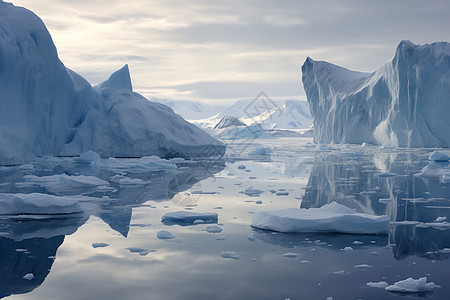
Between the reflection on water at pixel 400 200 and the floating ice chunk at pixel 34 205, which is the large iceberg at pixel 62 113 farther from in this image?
the floating ice chunk at pixel 34 205

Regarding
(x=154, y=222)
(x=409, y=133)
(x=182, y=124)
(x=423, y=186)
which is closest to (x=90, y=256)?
(x=154, y=222)

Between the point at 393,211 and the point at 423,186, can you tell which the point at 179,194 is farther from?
the point at 423,186

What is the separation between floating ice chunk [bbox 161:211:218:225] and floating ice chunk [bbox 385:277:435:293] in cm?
303

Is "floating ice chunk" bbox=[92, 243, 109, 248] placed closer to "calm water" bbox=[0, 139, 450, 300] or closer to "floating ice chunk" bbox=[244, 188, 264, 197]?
"calm water" bbox=[0, 139, 450, 300]

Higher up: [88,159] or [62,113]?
[62,113]

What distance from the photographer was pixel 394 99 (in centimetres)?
2841

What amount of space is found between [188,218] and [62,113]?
47.2 feet

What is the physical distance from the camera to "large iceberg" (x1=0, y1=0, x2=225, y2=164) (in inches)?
622

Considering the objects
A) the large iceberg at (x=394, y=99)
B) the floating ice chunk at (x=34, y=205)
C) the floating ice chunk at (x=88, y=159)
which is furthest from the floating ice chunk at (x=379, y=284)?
the large iceberg at (x=394, y=99)

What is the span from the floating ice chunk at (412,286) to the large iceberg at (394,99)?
25.6 m

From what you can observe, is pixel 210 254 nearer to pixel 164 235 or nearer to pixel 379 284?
pixel 164 235

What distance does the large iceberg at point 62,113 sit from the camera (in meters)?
15.8

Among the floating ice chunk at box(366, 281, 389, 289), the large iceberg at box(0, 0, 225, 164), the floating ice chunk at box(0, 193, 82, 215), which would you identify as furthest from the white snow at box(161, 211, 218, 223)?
the large iceberg at box(0, 0, 225, 164)

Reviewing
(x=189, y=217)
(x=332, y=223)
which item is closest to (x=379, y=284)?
(x=332, y=223)
